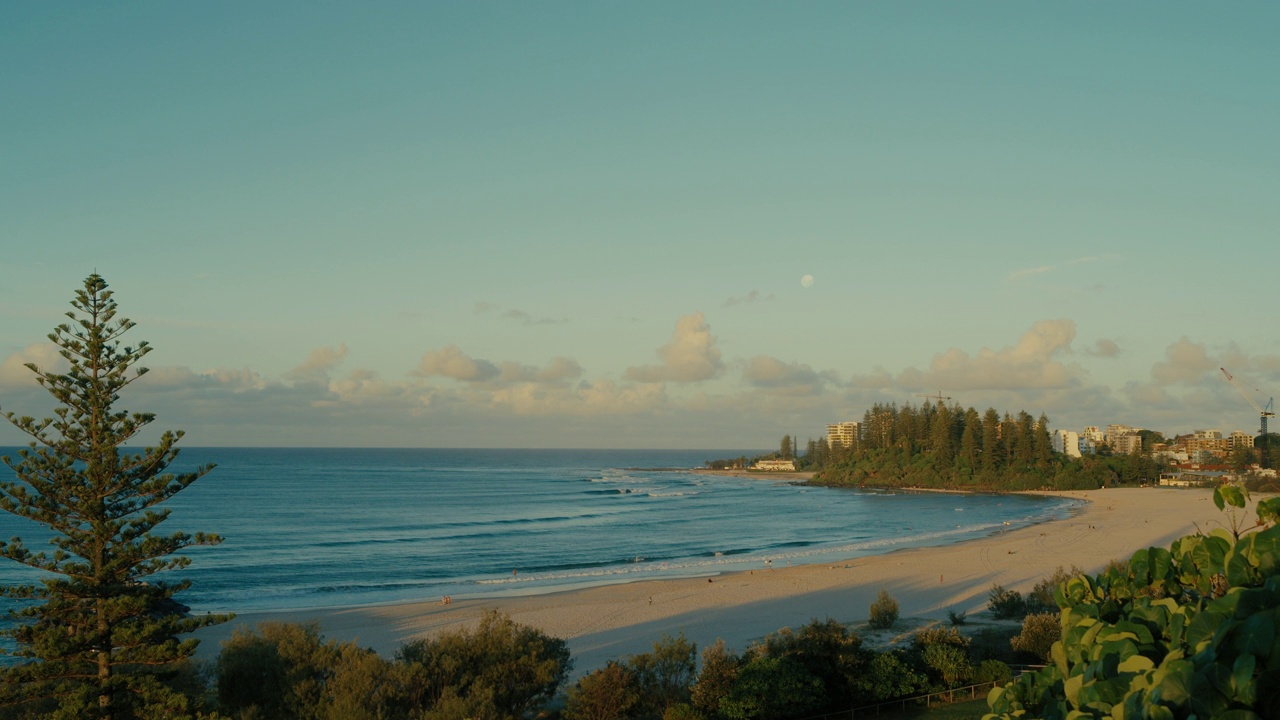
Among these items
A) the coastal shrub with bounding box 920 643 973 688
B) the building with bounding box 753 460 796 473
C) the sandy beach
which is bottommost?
the building with bounding box 753 460 796 473

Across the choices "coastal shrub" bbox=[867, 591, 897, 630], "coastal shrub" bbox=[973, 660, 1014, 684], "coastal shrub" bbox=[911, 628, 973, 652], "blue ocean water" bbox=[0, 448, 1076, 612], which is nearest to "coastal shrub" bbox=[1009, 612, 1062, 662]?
"coastal shrub" bbox=[911, 628, 973, 652]

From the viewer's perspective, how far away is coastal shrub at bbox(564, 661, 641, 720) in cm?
1712

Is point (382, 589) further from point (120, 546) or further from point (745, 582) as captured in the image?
point (120, 546)

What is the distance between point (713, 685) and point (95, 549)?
11.6 meters

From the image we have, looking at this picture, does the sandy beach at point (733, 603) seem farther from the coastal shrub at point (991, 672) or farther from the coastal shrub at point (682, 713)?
the coastal shrub at point (682, 713)

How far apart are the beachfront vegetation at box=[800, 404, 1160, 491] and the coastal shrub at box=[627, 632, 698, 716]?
101 metres

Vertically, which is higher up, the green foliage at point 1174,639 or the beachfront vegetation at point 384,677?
the green foliage at point 1174,639

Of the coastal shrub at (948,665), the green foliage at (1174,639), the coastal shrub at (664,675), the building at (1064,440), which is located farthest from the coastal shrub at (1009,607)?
the building at (1064,440)

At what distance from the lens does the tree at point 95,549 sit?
1348cm

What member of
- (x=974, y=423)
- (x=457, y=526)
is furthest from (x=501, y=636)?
(x=974, y=423)

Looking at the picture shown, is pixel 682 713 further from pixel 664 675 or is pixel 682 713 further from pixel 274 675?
pixel 274 675

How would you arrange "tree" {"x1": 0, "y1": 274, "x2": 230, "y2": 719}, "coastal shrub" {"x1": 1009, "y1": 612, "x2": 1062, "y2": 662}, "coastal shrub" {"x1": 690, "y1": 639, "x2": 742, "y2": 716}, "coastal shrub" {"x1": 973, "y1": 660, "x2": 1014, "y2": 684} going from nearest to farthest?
"tree" {"x1": 0, "y1": 274, "x2": 230, "y2": 719}, "coastal shrub" {"x1": 690, "y1": 639, "x2": 742, "y2": 716}, "coastal shrub" {"x1": 973, "y1": 660, "x2": 1014, "y2": 684}, "coastal shrub" {"x1": 1009, "y1": 612, "x2": 1062, "y2": 662}

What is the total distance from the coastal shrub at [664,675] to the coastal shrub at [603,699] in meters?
0.59

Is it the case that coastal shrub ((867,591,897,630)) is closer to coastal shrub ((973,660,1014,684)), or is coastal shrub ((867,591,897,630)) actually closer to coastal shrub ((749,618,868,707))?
coastal shrub ((973,660,1014,684))
